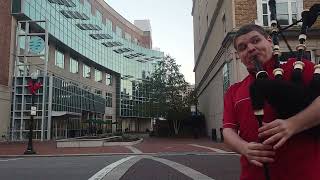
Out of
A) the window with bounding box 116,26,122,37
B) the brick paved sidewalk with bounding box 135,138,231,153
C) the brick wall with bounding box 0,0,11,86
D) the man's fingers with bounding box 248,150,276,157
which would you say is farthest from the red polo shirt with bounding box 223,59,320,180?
the window with bounding box 116,26,122,37

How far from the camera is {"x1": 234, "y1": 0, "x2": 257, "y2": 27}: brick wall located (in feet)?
95.2

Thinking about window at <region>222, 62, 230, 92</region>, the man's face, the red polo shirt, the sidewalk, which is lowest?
the sidewalk

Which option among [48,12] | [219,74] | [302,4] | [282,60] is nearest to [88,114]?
[48,12]

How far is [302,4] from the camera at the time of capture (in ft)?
95.0

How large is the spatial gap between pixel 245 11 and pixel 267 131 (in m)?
27.9

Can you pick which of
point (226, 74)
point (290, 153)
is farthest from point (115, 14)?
point (290, 153)

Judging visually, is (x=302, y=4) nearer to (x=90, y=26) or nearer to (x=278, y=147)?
(x=278, y=147)

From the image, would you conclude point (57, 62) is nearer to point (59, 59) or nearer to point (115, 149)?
point (59, 59)

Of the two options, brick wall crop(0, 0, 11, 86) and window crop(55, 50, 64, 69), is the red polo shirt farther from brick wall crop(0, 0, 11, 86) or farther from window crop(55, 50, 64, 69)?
window crop(55, 50, 64, 69)

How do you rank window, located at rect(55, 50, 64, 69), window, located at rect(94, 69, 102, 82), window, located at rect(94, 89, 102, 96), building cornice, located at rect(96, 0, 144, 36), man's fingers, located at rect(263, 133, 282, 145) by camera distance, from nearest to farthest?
man's fingers, located at rect(263, 133, 282, 145)
window, located at rect(55, 50, 64, 69)
window, located at rect(94, 89, 102, 96)
window, located at rect(94, 69, 102, 82)
building cornice, located at rect(96, 0, 144, 36)

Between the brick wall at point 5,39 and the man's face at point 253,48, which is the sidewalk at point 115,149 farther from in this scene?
the man's face at point 253,48

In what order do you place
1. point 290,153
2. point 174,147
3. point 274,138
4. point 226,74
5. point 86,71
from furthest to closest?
point 86,71, point 226,74, point 174,147, point 290,153, point 274,138

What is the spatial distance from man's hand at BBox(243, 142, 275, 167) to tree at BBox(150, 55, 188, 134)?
5084 cm

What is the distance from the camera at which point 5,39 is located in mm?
43562
